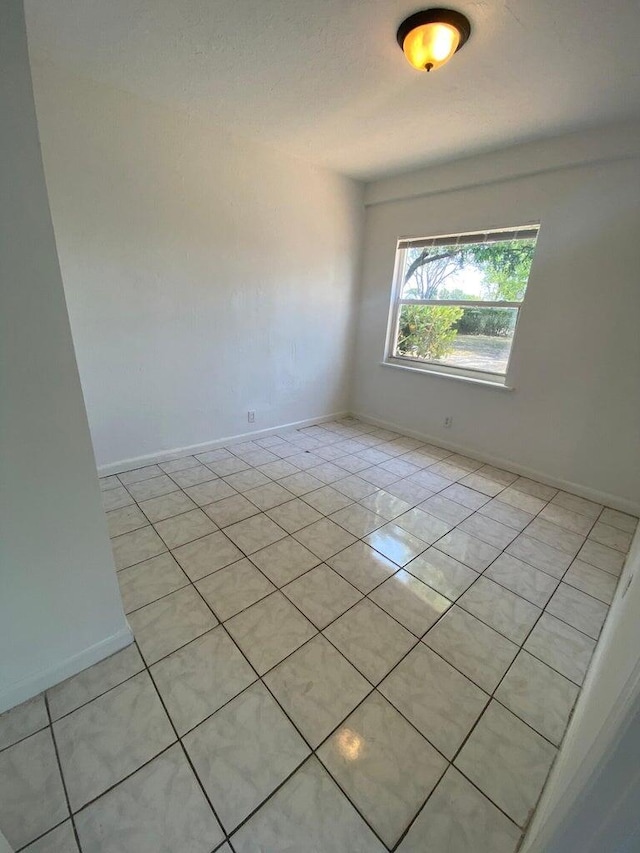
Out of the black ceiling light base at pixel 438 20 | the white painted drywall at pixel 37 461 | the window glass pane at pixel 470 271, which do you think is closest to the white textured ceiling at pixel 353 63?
the black ceiling light base at pixel 438 20

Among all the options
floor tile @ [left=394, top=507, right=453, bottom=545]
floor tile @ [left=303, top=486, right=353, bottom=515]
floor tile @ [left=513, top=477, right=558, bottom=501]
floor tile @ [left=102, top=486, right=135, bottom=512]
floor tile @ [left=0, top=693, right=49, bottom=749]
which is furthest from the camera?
floor tile @ [left=513, top=477, right=558, bottom=501]

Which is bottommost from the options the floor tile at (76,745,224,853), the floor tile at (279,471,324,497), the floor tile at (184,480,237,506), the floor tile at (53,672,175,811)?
the floor tile at (76,745,224,853)

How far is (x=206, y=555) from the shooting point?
1897mm

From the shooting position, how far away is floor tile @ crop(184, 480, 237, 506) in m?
2.42

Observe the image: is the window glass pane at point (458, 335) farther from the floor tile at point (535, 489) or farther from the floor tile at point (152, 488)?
the floor tile at point (152, 488)

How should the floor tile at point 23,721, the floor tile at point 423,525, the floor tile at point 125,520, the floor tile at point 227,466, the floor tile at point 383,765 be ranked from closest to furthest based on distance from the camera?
1. the floor tile at point 383,765
2. the floor tile at point 23,721
3. the floor tile at point 125,520
4. the floor tile at point 423,525
5. the floor tile at point 227,466

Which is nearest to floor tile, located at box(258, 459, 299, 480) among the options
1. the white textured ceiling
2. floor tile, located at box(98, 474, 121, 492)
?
floor tile, located at box(98, 474, 121, 492)

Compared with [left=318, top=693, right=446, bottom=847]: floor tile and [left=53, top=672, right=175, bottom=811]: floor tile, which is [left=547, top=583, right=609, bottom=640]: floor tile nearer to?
[left=318, top=693, right=446, bottom=847]: floor tile

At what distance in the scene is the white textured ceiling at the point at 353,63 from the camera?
144 centimetres

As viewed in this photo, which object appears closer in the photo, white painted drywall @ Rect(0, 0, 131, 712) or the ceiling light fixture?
white painted drywall @ Rect(0, 0, 131, 712)

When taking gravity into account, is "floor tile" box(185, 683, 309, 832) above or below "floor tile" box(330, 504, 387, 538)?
below

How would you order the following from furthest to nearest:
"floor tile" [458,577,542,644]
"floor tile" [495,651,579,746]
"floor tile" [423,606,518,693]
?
"floor tile" [458,577,542,644] < "floor tile" [423,606,518,693] < "floor tile" [495,651,579,746]

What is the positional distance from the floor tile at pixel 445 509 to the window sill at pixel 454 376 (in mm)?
1157

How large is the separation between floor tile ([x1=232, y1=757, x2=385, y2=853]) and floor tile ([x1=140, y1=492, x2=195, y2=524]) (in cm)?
156
